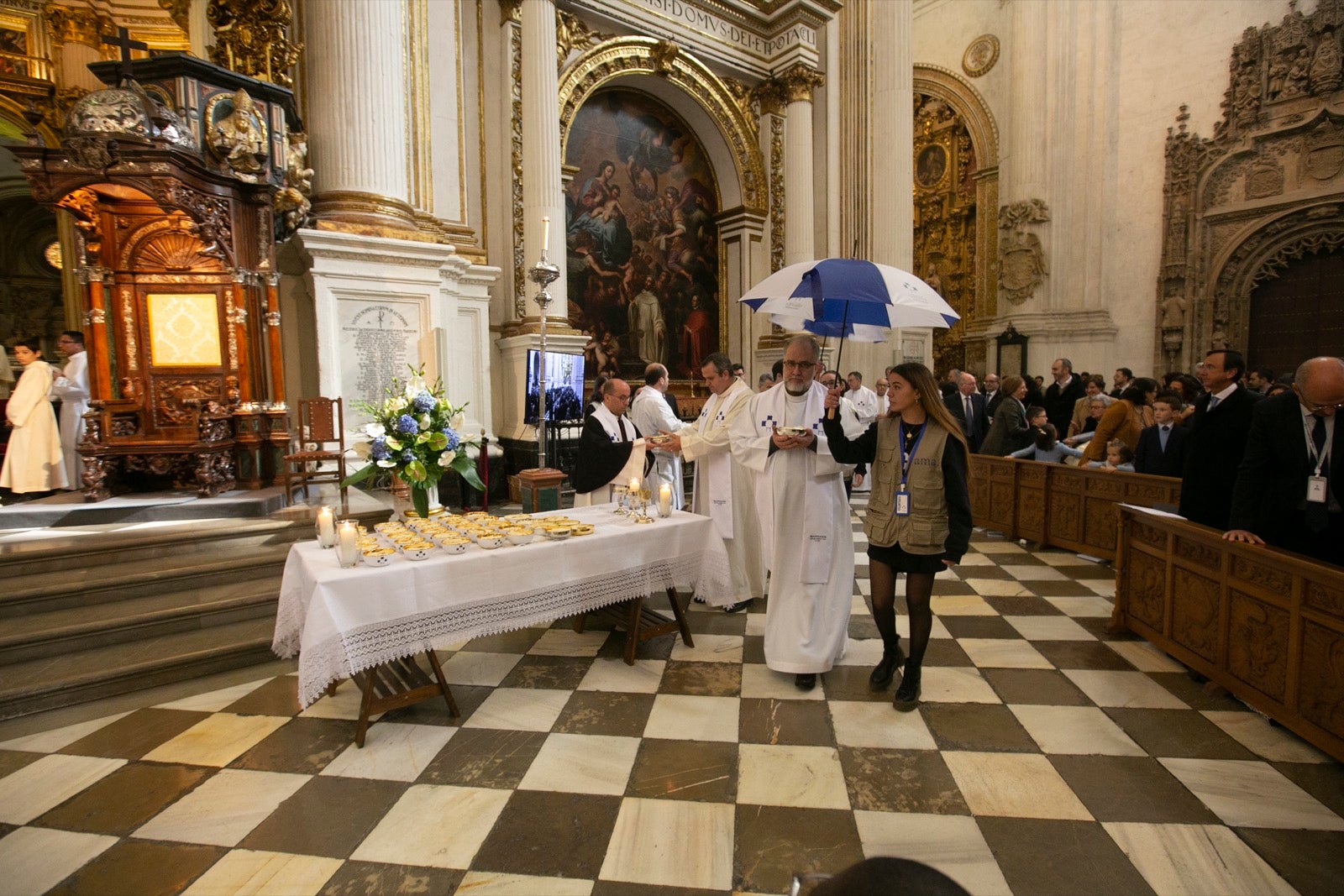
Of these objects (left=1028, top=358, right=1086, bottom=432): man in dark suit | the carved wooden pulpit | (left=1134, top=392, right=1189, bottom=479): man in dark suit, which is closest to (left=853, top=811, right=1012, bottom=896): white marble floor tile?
(left=1134, top=392, right=1189, bottom=479): man in dark suit

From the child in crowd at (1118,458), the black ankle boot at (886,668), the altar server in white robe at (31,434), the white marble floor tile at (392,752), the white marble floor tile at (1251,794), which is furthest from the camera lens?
the altar server in white robe at (31,434)

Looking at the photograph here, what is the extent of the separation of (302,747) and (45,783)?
0.98 meters

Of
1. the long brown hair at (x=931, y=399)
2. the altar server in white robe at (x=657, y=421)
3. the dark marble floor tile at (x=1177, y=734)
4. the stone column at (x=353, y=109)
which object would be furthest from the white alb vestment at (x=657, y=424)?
the dark marble floor tile at (x=1177, y=734)

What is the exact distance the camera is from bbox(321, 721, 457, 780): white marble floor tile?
111 inches

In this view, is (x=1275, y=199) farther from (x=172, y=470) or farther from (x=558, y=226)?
(x=172, y=470)

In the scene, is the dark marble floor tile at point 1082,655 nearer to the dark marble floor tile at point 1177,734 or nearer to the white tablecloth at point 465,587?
the dark marble floor tile at point 1177,734

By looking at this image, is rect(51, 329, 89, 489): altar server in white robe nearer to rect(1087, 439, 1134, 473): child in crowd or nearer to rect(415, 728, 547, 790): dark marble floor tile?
rect(415, 728, 547, 790): dark marble floor tile

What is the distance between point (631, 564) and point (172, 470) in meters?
4.87

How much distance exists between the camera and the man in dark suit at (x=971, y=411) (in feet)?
28.1

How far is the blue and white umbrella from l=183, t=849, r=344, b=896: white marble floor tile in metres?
3.02

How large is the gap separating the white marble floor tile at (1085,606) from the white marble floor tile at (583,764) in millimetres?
3623

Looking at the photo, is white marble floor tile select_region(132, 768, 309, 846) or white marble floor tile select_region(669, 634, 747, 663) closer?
white marble floor tile select_region(132, 768, 309, 846)

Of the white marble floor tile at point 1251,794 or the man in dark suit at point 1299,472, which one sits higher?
the man in dark suit at point 1299,472

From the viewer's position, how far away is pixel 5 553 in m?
4.17
